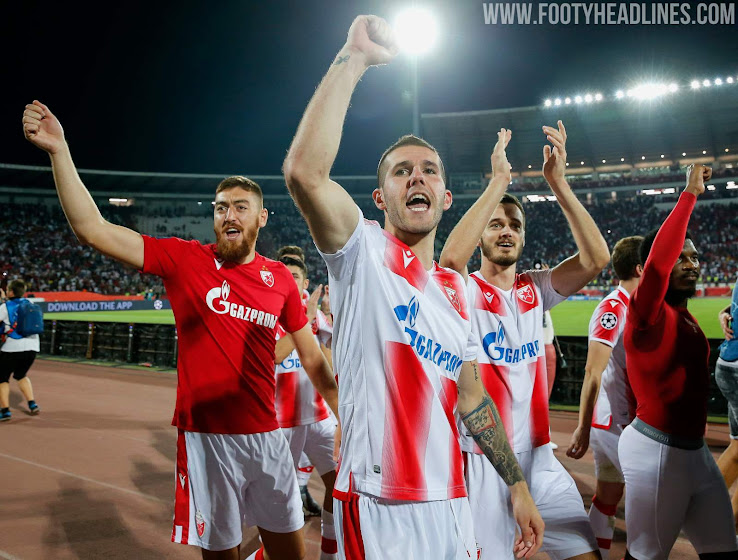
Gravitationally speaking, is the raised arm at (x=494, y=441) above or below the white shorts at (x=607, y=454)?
above

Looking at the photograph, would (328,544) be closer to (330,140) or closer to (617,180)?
(330,140)

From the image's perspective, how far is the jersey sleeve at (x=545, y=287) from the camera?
3.73 m

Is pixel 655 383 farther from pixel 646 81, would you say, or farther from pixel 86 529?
pixel 646 81

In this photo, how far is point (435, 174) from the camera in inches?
84.7

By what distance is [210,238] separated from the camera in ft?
182

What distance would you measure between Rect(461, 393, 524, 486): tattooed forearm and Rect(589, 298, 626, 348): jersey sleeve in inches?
79.8

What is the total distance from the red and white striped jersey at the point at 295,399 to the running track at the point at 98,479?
3.43 ft

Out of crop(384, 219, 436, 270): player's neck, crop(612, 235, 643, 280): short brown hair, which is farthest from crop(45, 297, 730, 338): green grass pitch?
crop(384, 219, 436, 270): player's neck

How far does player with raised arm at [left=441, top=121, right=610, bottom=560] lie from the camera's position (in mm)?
3035

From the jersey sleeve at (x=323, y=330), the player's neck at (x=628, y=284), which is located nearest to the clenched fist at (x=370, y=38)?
the player's neck at (x=628, y=284)

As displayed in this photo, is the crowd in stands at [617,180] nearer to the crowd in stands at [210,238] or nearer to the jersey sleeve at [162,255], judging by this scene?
the crowd in stands at [210,238]

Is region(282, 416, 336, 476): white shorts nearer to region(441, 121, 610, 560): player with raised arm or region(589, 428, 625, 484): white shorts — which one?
region(589, 428, 625, 484): white shorts

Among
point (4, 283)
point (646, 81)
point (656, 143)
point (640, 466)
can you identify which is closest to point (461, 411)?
point (640, 466)

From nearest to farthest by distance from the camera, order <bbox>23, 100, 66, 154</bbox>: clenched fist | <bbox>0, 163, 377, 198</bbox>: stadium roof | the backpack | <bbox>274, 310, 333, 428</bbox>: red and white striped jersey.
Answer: <bbox>23, 100, 66, 154</bbox>: clenched fist
<bbox>274, 310, 333, 428</bbox>: red and white striped jersey
the backpack
<bbox>0, 163, 377, 198</bbox>: stadium roof
